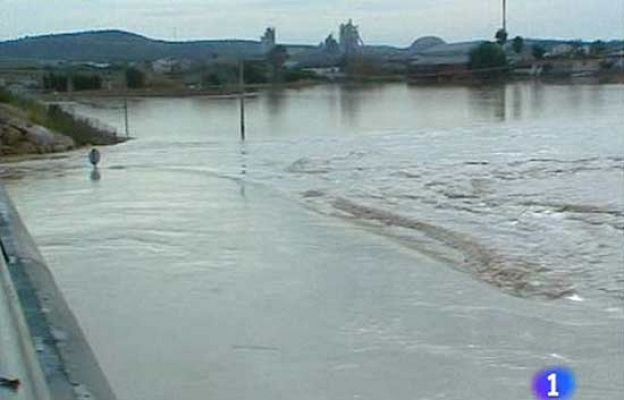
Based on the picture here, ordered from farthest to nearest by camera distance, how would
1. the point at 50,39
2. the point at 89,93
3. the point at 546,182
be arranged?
1. the point at 89,93
2. the point at 50,39
3. the point at 546,182

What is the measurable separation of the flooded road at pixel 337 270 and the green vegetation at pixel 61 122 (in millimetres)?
6439

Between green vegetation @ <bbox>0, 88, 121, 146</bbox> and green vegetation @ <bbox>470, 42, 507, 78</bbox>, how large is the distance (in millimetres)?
44132

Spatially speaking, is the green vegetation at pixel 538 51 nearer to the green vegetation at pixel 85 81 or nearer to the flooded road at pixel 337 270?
the green vegetation at pixel 85 81

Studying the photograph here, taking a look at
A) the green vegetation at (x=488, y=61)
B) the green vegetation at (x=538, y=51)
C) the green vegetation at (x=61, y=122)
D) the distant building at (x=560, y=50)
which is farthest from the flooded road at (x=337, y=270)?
the green vegetation at (x=538, y=51)

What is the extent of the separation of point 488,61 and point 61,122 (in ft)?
155

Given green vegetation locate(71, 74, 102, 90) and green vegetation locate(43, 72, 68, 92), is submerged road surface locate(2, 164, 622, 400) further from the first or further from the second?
green vegetation locate(71, 74, 102, 90)

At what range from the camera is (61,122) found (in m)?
33.9

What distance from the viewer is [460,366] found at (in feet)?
22.2

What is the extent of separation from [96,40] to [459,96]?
2876 centimetres

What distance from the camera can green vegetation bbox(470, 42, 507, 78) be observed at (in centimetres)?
7612

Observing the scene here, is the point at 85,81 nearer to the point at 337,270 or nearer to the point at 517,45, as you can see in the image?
the point at 517,45

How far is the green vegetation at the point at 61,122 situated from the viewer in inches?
1267

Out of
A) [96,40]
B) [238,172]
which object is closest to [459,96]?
[96,40]

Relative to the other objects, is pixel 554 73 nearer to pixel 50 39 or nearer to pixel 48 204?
pixel 50 39
